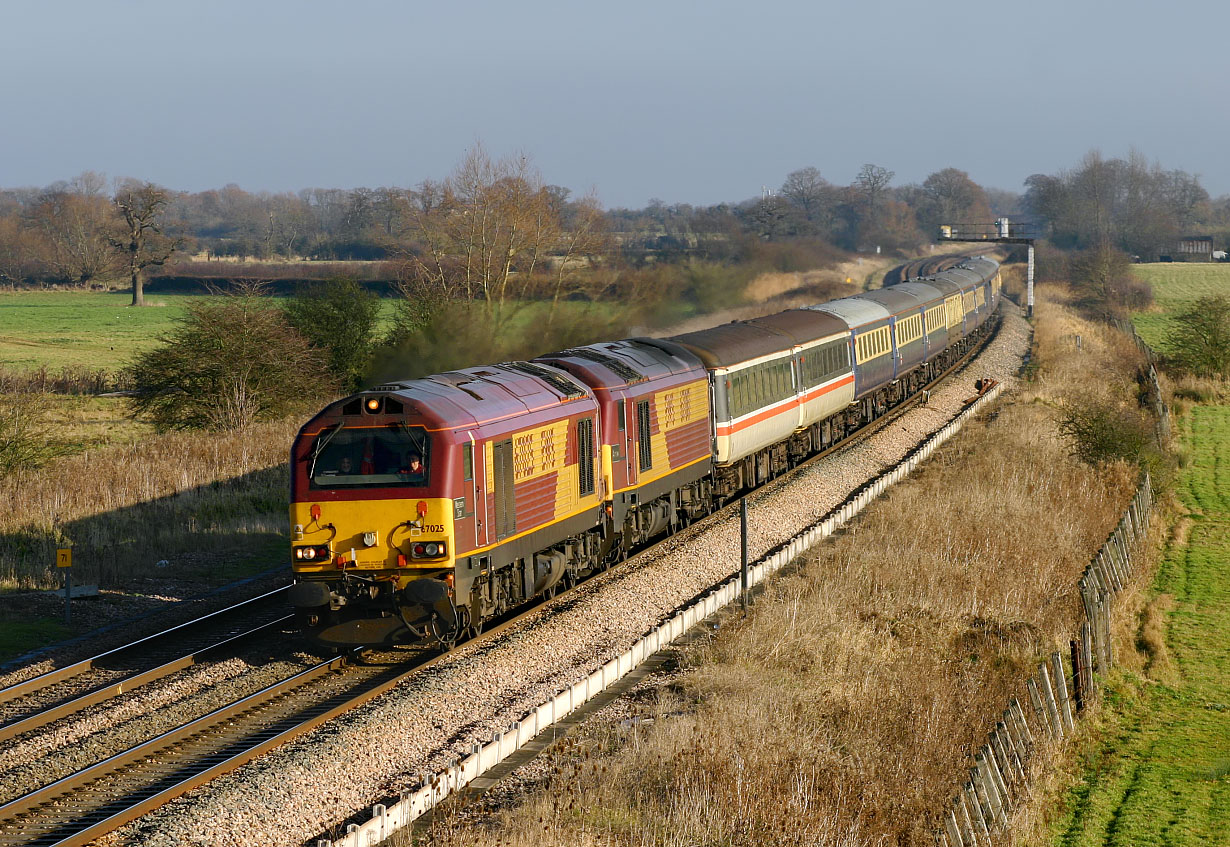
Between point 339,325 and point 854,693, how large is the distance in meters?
33.6

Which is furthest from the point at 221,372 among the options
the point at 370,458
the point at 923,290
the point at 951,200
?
the point at 951,200

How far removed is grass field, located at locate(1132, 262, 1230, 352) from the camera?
7156 cm

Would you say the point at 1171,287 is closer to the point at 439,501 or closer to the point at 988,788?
the point at 988,788

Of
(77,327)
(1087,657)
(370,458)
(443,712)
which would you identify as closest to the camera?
(443,712)

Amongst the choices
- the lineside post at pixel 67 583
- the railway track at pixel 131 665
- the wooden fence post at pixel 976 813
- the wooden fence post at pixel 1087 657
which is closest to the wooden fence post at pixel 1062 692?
the wooden fence post at pixel 1087 657

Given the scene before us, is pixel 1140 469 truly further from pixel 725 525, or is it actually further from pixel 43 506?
pixel 43 506

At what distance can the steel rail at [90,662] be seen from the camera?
13984mm

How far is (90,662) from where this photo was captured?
49.3ft

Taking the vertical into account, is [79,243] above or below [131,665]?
above

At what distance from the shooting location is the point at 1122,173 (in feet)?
465

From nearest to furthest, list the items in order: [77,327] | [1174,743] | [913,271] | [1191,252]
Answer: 1. [1174,743]
2. [77,327]
3. [913,271]
4. [1191,252]

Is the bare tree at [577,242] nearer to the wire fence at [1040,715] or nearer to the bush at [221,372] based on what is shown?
the bush at [221,372]

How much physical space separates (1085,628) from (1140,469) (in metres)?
15.1

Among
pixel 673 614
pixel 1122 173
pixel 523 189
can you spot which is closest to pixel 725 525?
pixel 673 614
